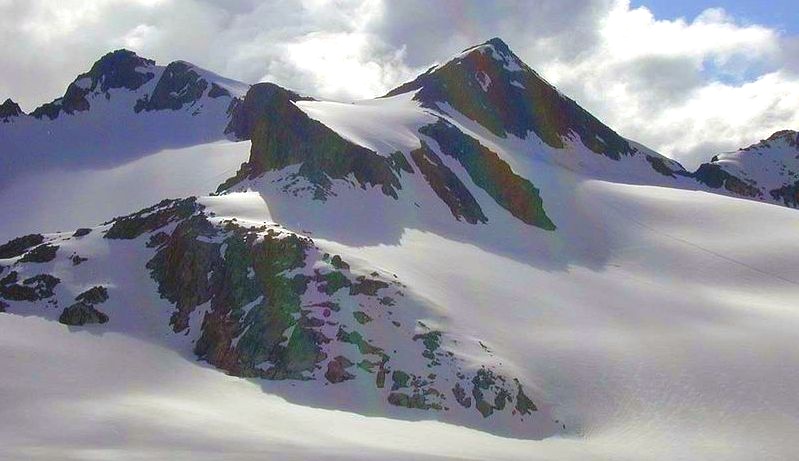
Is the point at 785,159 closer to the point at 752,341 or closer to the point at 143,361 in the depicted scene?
the point at 752,341

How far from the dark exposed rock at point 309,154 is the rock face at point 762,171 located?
68.6 m

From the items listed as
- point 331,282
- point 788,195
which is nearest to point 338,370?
point 331,282

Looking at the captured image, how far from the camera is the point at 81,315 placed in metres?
43.2

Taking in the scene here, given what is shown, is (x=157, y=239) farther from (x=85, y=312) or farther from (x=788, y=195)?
(x=788, y=195)

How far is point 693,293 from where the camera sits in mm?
Answer: 57688

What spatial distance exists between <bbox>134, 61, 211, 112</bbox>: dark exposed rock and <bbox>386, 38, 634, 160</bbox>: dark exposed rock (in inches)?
1807

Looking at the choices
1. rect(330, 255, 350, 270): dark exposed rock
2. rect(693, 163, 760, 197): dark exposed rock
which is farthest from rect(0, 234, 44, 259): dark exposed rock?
rect(693, 163, 760, 197): dark exposed rock

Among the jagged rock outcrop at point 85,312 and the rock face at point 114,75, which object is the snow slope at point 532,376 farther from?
the rock face at point 114,75

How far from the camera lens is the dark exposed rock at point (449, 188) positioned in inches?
2581

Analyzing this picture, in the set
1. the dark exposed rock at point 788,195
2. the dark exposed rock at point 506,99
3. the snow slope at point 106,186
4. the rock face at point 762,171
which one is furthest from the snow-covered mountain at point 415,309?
the dark exposed rock at point 788,195

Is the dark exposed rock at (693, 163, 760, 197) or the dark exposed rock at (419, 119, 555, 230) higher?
the dark exposed rock at (693, 163, 760, 197)

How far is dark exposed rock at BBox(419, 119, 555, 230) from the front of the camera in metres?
71.5

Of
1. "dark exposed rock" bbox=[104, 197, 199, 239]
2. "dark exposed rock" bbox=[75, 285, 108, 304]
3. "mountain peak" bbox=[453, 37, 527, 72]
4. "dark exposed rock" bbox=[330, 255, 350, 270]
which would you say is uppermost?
"mountain peak" bbox=[453, 37, 527, 72]

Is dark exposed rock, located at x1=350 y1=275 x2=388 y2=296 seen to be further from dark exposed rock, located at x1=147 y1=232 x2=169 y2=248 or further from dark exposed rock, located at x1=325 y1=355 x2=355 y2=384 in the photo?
dark exposed rock, located at x1=147 y1=232 x2=169 y2=248
